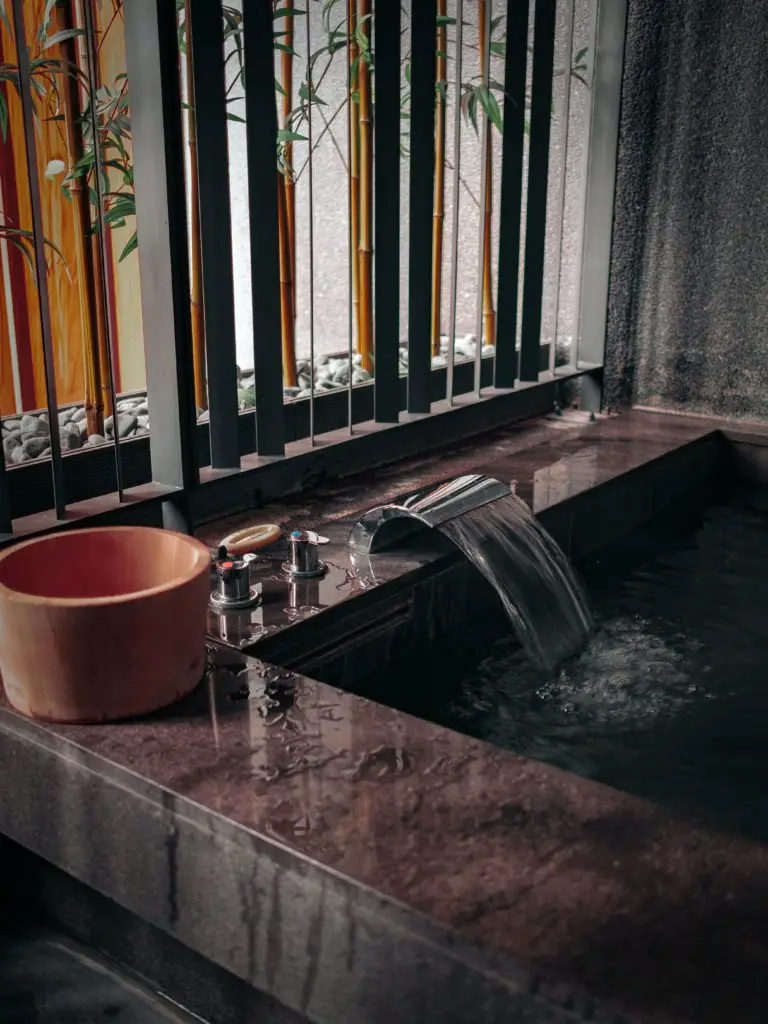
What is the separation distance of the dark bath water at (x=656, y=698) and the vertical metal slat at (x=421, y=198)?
0.75 metres

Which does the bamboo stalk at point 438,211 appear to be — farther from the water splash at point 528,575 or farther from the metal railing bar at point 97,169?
the metal railing bar at point 97,169

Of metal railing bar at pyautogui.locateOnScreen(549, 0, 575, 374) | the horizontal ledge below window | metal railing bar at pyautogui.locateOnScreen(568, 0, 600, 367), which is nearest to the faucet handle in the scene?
the horizontal ledge below window

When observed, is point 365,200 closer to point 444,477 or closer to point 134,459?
point 444,477

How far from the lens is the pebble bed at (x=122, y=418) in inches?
106

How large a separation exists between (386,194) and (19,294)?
6.68 feet

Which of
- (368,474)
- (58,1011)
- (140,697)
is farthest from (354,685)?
(368,474)

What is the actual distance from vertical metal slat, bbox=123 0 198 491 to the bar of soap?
0.20 m

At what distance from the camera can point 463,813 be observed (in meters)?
1.22

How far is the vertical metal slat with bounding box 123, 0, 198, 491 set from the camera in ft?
6.57

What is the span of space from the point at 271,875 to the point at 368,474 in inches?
72.2

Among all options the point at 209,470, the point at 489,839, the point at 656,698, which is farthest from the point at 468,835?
the point at 209,470

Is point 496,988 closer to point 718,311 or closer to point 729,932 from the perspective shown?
point 729,932

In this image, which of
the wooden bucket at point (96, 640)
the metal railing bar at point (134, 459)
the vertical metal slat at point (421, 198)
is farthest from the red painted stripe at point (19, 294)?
the wooden bucket at point (96, 640)

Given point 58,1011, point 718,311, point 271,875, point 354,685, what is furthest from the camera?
point 718,311
